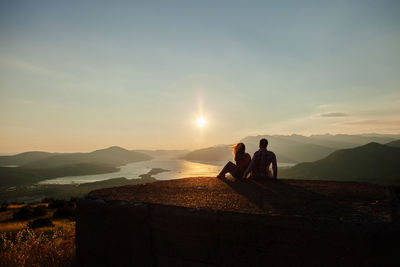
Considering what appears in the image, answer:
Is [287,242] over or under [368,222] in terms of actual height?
under

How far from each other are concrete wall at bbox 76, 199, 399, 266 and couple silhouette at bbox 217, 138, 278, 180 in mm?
3571

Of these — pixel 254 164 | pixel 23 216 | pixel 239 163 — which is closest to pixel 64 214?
pixel 23 216

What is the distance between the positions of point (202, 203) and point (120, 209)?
4.65 feet

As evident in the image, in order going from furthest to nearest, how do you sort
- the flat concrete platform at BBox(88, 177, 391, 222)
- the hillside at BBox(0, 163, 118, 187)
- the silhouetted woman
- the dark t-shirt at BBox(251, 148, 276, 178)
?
1. the hillside at BBox(0, 163, 118, 187)
2. the silhouetted woman
3. the dark t-shirt at BBox(251, 148, 276, 178)
4. the flat concrete platform at BBox(88, 177, 391, 222)

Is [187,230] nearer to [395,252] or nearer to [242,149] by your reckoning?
[395,252]

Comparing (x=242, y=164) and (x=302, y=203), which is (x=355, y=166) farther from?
(x=302, y=203)

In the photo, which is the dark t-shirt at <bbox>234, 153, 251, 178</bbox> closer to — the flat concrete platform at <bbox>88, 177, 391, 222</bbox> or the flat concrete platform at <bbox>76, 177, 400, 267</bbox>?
the flat concrete platform at <bbox>88, 177, 391, 222</bbox>

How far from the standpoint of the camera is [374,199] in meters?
4.19

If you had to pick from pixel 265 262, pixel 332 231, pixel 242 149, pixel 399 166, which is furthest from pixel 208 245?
pixel 399 166

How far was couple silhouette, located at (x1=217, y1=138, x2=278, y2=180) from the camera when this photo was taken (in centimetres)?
653

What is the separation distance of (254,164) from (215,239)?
12.6 feet

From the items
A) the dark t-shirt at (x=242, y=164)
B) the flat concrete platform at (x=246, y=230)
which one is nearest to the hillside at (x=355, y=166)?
the dark t-shirt at (x=242, y=164)

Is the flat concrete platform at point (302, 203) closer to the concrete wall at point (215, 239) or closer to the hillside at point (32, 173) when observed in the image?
the concrete wall at point (215, 239)

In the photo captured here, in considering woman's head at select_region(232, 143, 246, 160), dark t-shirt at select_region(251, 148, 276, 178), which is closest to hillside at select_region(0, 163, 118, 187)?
woman's head at select_region(232, 143, 246, 160)
